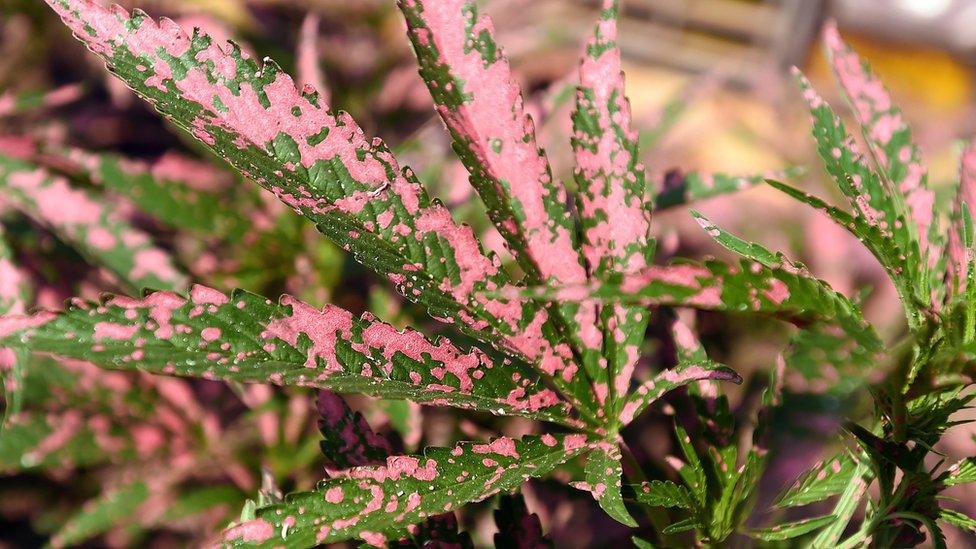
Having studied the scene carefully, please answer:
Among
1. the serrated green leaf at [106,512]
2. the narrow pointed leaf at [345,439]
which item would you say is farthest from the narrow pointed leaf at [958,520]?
the serrated green leaf at [106,512]

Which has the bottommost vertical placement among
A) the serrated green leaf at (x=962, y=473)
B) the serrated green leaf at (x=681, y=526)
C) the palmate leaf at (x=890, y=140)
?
the serrated green leaf at (x=962, y=473)

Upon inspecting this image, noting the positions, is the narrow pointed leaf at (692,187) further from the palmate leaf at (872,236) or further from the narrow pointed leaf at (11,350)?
the narrow pointed leaf at (11,350)

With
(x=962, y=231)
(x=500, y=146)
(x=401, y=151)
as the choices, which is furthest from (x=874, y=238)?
(x=401, y=151)

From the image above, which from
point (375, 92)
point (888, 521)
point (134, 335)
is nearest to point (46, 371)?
point (134, 335)

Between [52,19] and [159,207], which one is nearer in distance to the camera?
[159,207]

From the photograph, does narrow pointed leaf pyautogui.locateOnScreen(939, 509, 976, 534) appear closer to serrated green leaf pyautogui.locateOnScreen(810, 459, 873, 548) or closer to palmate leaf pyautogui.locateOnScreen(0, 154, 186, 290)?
serrated green leaf pyautogui.locateOnScreen(810, 459, 873, 548)

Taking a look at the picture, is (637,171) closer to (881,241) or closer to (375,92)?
(881,241)
